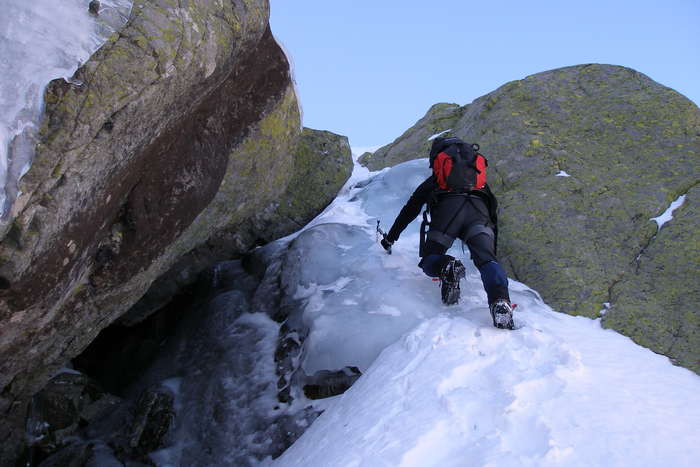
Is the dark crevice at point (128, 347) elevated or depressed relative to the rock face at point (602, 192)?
depressed

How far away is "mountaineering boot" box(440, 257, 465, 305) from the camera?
230 inches

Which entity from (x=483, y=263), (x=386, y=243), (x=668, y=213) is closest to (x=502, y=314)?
(x=483, y=263)

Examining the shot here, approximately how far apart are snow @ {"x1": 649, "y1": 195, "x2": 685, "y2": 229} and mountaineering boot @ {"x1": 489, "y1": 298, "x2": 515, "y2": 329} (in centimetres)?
353

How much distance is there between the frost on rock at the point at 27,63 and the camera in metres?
3.39

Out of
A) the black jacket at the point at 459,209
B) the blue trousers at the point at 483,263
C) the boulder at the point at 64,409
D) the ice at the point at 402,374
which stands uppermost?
the black jacket at the point at 459,209

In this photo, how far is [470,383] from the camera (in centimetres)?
418

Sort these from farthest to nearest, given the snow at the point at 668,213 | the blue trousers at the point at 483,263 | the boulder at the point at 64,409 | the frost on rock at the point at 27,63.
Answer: the snow at the point at 668,213 → the boulder at the point at 64,409 → the blue trousers at the point at 483,263 → the frost on rock at the point at 27,63

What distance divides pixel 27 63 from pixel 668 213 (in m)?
7.75

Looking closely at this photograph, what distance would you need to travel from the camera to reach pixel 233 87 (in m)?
6.59

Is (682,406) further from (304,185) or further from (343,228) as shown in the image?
(304,185)

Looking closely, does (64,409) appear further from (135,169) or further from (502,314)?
(502,314)

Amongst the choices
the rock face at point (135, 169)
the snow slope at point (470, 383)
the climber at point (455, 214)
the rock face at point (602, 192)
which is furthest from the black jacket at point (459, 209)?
the rock face at point (135, 169)

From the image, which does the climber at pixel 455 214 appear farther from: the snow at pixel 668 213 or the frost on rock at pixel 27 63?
the frost on rock at pixel 27 63

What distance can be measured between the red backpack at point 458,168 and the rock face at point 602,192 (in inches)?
69.4
